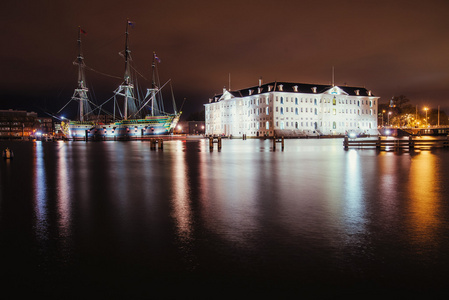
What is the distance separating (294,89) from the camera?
113 metres

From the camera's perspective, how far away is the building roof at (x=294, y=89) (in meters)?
112

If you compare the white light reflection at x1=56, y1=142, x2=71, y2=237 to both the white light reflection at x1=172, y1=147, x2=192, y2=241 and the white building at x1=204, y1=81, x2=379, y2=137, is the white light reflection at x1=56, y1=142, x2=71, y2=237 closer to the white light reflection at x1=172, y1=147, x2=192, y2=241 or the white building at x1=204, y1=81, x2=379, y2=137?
the white light reflection at x1=172, y1=147, x2=192, y2=241

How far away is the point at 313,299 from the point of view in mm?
3916

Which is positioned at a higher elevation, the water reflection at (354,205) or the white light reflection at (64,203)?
the white light reflection at (64,203)

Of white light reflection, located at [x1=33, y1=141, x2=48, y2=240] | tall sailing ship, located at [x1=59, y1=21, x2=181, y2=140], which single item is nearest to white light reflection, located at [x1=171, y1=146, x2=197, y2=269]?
white light reflection, located at [x1=33, y1=141, x2=48, y2=240]

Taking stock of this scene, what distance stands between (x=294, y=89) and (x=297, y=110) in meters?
6.56

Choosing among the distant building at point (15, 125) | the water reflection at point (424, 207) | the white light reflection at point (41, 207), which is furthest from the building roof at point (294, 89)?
the distant building at point (15, 125)

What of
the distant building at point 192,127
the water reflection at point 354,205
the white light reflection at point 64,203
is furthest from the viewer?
the distant building at point 192,127

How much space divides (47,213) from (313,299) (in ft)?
21.6

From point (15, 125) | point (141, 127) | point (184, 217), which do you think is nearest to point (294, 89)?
point (141, 127)

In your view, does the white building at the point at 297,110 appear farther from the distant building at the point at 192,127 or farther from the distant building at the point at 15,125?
the distant building at the point at 15,125

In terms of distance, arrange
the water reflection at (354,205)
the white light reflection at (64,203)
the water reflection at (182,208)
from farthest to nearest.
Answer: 1. the white light reflection at (64,203)
2. the water reflection at (354,205)
3. the water reflection at (182,208)

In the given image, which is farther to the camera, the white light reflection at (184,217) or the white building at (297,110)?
the white building at (297,110)

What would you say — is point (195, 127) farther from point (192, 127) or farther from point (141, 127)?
point (141, 127)
